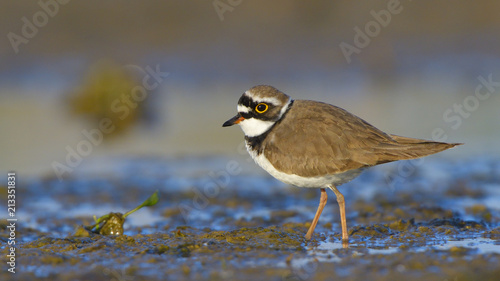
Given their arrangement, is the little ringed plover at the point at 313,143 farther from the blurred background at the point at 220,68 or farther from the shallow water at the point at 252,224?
the blurred background at the point at 220,68

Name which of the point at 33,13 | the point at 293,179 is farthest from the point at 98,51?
the point at 293,179

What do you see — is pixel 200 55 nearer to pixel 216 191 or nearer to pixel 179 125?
pixel 179 125

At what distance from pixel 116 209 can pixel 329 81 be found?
7816mm

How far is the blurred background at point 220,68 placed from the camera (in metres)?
13.2
